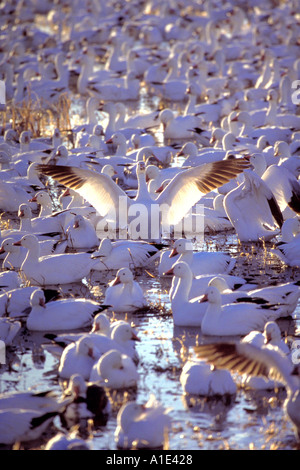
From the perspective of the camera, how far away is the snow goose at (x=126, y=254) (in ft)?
29.4

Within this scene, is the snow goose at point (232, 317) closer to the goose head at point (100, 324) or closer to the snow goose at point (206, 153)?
the goose head at point (100, 324)

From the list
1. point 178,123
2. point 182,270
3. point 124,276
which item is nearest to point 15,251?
point 124,276

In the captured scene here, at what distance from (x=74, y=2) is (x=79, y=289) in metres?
27.7

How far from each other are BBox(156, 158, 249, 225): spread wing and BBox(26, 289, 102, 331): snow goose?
235 cm

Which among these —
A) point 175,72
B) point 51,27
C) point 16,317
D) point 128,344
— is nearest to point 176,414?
point 128,344

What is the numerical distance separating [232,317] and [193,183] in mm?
2555

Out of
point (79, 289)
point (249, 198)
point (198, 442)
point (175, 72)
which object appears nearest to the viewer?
point (198, 442)

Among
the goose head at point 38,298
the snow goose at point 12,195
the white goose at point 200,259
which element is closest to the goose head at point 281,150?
the snow goose at point 12,195

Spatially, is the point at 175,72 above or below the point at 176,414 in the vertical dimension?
above

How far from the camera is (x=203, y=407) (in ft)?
20.1

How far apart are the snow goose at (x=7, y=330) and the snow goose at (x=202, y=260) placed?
6.16ft

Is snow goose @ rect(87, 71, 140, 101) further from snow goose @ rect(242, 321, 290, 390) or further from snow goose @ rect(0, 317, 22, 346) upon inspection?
snow goose @ rect(242, 321, 290, 390)

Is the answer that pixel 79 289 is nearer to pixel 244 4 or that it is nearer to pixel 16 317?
pixel 16 317

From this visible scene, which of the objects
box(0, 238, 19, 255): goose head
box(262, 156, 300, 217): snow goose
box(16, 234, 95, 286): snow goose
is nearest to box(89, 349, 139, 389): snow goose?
box(16, 234, 95, 286): snow goose
